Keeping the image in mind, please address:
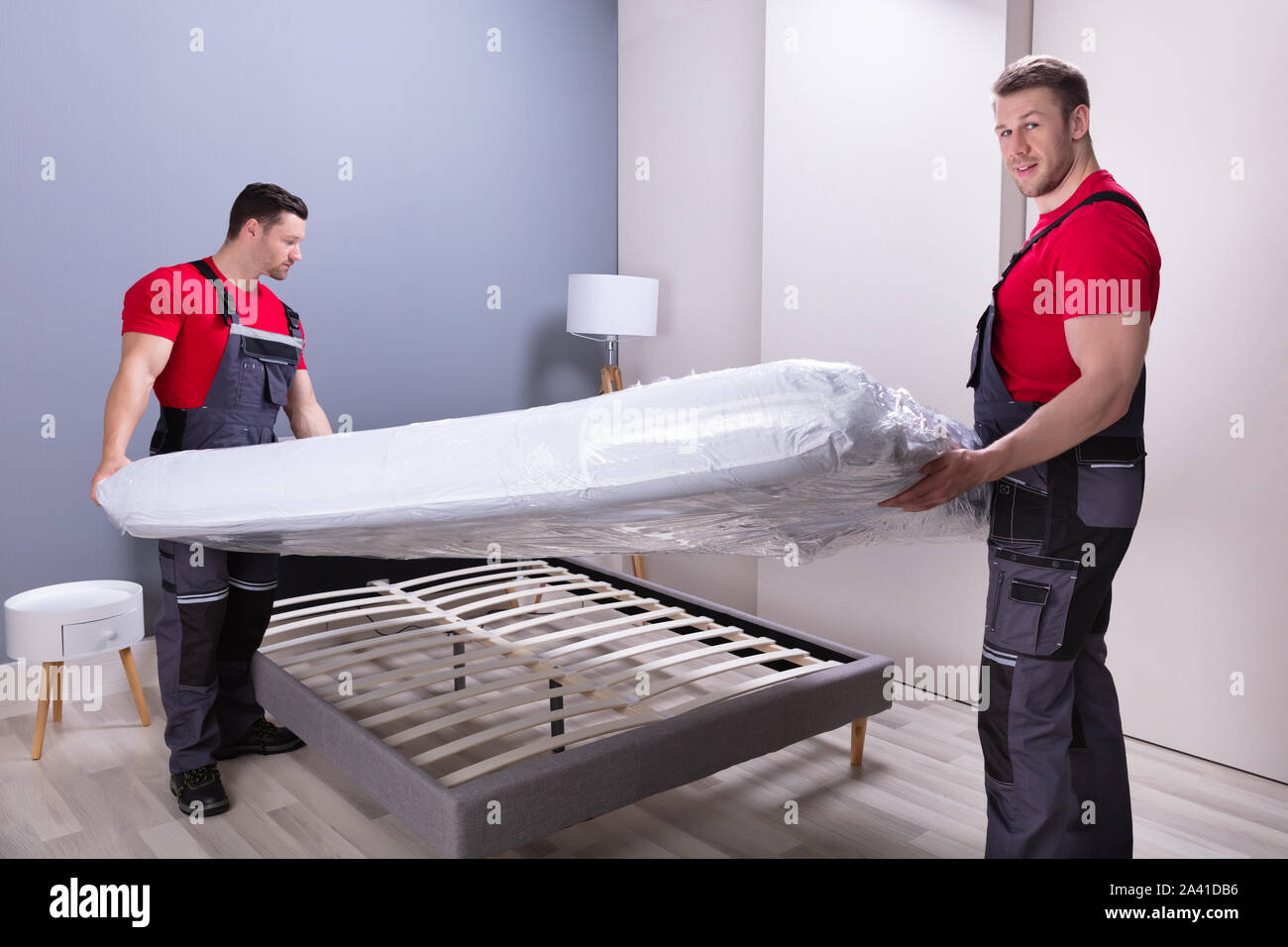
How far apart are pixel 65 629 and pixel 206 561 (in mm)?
575

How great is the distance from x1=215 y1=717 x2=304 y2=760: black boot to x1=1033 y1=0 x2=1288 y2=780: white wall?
219 cm

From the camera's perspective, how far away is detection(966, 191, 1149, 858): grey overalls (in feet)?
4.49

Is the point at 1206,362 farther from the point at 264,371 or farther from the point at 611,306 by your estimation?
the point at 264,371

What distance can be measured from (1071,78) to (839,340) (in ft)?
5.58

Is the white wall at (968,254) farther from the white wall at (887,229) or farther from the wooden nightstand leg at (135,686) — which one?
the wooden nightstand leg at (135,686)

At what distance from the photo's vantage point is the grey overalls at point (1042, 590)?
→ 1.37 meters

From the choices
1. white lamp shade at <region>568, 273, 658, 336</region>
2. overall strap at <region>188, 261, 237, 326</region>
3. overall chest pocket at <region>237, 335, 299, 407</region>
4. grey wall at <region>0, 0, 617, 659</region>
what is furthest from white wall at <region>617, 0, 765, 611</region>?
overall strap at <region>188, 261, 237, 326</region>

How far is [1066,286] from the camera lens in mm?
1302

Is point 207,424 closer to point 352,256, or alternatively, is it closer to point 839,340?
point 352,256

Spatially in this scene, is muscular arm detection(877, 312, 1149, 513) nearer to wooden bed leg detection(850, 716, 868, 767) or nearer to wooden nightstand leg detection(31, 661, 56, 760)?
wooden bed leg detection(850, 716, 868, 767)

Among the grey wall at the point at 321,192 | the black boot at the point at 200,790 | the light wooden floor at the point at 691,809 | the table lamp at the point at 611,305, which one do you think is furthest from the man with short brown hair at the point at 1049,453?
the grey wall at the point at 321,192

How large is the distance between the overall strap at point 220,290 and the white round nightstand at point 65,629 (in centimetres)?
90

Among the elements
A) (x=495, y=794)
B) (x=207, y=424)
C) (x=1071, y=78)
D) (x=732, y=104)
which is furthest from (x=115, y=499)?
(x=732, y=104)

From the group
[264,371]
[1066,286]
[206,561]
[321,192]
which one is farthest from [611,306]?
[1066,286]
